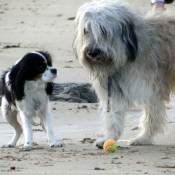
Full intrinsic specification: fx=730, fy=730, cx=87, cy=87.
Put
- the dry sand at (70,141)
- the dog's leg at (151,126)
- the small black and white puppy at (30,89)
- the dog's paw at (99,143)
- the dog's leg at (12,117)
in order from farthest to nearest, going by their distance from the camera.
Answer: the dog's leg at (12,117), the dog's leg at (151,126), the small black and white puppy at (30,89), the dog's paw at (99,143), the dry sand at (70,141)

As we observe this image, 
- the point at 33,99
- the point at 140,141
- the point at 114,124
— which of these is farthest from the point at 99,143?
the point at 33,99

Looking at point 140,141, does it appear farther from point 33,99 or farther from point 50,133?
point 33,99

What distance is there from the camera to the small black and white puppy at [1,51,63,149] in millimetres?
7152

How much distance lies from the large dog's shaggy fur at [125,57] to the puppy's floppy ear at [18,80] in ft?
1.91

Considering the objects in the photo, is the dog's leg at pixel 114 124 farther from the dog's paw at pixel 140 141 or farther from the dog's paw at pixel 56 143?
the dog's paw at pixel 56 143

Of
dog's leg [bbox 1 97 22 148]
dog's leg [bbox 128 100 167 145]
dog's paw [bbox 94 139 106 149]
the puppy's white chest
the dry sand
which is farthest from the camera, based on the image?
dog's leg [bbox 1 97 22 148]

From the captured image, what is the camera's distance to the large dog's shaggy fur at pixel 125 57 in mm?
6863

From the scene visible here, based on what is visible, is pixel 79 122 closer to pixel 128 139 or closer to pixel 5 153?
pixel 128 139

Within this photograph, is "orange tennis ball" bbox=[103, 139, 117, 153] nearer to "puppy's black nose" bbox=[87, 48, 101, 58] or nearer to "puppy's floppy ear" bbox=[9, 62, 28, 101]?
"puppy's black nose" bbox=[87, 48, 101, 58]

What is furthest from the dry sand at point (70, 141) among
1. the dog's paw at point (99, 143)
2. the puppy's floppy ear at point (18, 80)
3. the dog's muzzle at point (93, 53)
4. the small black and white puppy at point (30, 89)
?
the dog's muzzle at point (93, 53)

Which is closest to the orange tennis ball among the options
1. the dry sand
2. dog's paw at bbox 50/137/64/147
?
the dry sand

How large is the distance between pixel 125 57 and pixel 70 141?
1.19 m

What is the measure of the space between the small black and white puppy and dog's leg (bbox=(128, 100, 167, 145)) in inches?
33.0

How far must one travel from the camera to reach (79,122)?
27.9ft
